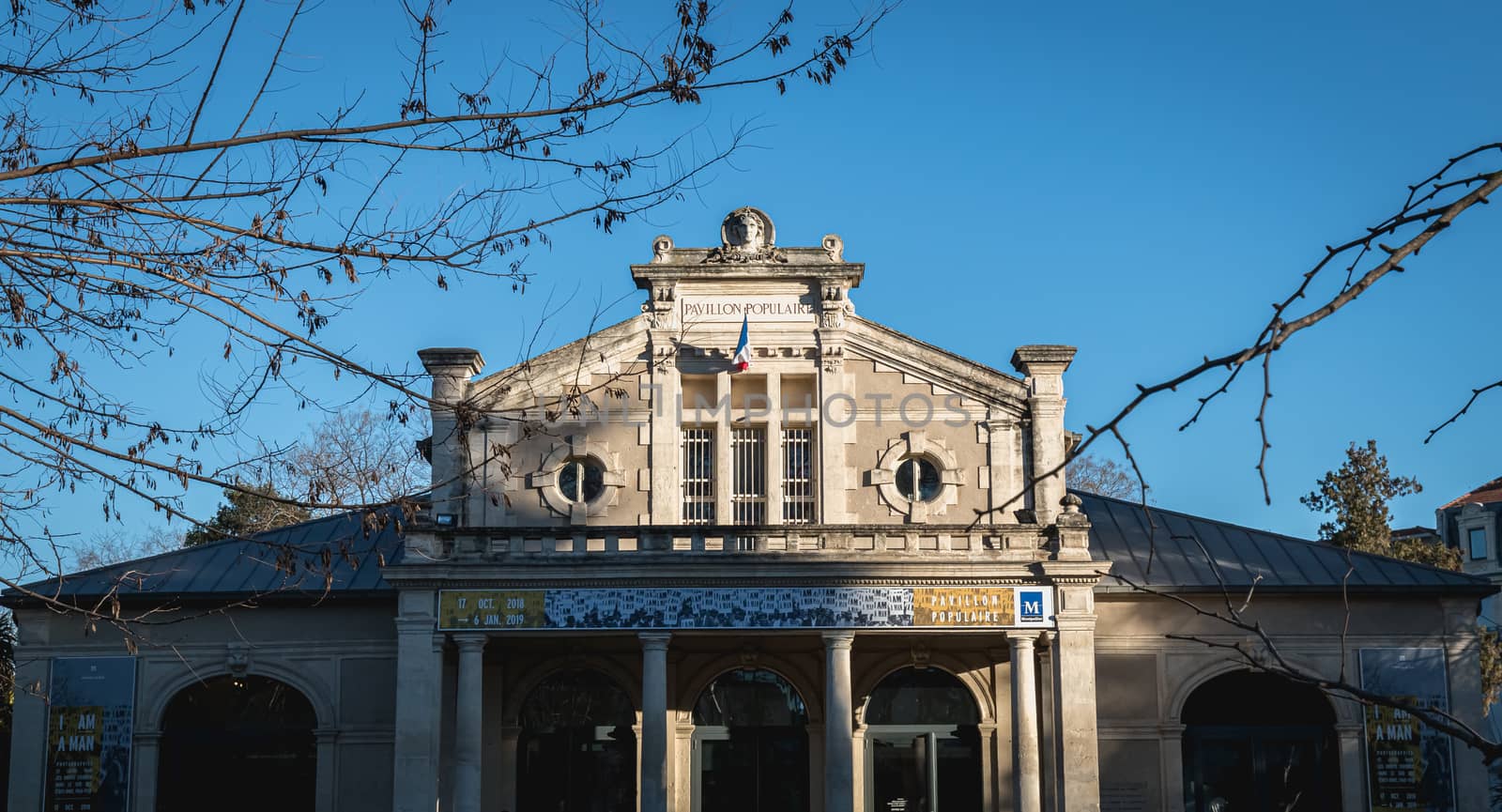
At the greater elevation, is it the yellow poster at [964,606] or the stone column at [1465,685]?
the yellow poster at [964,606]

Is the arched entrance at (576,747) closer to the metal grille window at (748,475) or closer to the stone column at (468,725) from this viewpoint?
the stone column at (468,725)

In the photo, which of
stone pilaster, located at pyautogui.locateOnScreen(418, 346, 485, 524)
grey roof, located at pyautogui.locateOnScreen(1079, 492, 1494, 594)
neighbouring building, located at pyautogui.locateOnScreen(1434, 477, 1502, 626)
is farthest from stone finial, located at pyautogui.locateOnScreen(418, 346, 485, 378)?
neighbouring building, located at pyautogui.locateOnScreen(1434, 477, 1502, 626)

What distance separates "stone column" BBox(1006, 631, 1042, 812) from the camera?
83.5 feet

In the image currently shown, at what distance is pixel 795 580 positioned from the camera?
2545 cm

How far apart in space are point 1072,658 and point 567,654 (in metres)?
9.09

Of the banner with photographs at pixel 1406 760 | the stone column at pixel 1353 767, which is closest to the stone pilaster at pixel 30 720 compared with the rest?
the stone column at pixel 1353 767

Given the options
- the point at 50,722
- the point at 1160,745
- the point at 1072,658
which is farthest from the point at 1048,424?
the point at 50,722

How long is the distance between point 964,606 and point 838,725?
2.82m

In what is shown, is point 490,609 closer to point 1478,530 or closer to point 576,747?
point 576,747

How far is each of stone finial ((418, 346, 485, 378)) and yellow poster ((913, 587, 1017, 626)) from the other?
8.83 meters

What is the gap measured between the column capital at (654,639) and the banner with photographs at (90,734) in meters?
9.81

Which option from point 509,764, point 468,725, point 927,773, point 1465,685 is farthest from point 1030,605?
point 509,764

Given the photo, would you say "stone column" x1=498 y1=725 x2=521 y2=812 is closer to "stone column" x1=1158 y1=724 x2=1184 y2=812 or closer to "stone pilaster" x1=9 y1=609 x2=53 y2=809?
"stone pilaster" x1=9 y1=609 x2=53 y2=809

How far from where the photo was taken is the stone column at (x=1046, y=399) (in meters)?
27.4
